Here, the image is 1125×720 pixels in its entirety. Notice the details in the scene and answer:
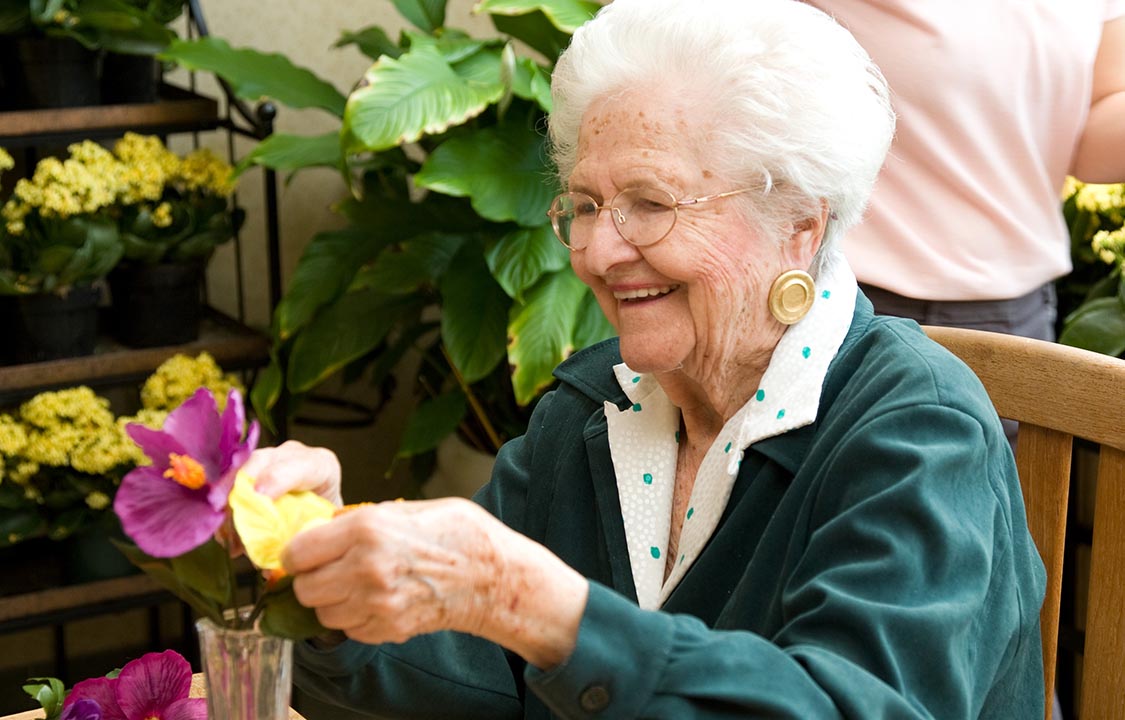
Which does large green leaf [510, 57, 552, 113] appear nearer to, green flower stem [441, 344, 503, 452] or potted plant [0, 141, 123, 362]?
green flower stem [441, 344, 503, 452]

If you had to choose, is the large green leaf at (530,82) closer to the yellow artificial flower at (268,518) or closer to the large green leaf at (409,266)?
the large green leaf at (409,266)

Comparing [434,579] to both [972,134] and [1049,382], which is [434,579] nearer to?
[1049,382]

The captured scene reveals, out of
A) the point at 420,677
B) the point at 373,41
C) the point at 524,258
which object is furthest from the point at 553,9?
the point at 420,677

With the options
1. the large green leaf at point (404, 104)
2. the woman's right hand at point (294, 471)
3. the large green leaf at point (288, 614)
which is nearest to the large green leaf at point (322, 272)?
the large green leaf at point (404, 104)

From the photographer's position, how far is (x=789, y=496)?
1163 mm

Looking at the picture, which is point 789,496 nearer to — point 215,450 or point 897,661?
point 897,661

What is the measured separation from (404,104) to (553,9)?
0.95ft

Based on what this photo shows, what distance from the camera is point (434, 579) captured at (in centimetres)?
85

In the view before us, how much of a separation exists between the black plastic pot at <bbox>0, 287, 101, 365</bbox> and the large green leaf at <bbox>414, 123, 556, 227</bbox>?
0.62 meters

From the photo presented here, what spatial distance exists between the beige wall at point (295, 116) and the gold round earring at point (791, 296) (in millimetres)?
2071

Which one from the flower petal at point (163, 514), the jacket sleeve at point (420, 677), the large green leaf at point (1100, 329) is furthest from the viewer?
the large green leaf at point (1100, 329)

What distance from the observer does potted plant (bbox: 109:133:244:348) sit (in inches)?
97.3

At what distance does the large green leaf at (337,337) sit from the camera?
267 cm

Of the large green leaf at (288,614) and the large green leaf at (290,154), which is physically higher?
the large green leaf at (288,614)
